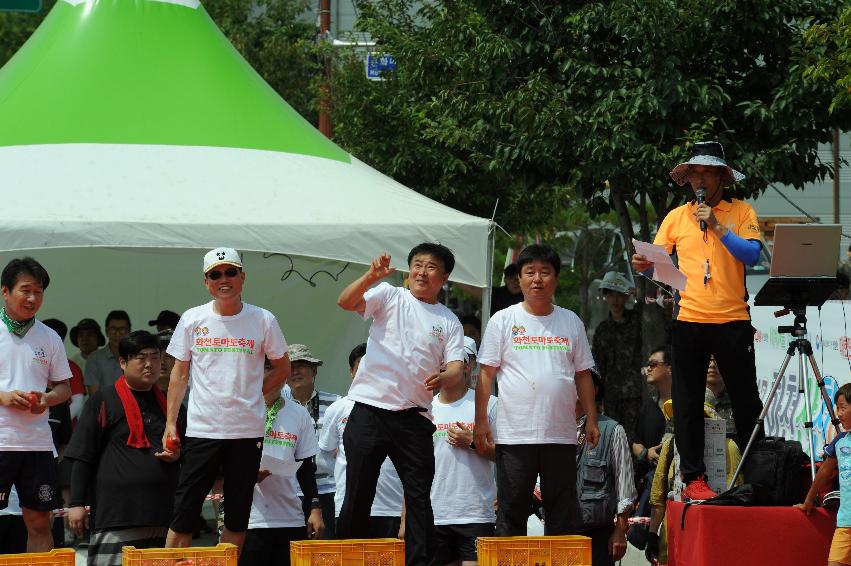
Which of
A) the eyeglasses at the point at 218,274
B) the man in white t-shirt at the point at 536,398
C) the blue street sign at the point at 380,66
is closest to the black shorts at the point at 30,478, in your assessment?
the eyeglasses at the point at 218,274

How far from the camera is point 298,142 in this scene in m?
11.1

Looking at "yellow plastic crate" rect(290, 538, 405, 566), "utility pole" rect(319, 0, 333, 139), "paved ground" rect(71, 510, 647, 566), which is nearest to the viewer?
"yellow plastic crate" rect(290, 538, 405, 566)

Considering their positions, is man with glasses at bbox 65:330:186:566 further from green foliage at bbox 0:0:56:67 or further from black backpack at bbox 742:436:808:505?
green foliage at bbox 0:0:56:67

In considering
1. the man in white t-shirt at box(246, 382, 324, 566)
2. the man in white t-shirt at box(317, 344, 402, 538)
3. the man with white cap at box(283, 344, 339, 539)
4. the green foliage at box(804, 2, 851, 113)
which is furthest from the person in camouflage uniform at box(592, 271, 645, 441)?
the man in white t-shirt at box(246, 382, 324, 566)

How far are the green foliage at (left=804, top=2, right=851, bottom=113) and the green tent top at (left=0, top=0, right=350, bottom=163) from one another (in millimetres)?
3944

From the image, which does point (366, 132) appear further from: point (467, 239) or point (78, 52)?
point (467, 239)

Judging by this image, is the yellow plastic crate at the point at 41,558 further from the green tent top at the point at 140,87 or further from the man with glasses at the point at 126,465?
the green tent top at the point at 140,87

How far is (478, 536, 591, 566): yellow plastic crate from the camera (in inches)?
206

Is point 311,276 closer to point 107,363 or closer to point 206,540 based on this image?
point 107,363

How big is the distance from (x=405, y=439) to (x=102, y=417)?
1633 millimetres

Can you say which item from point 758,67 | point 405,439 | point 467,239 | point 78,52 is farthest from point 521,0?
point 405,439

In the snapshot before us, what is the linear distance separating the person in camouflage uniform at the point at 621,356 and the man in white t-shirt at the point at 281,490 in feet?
14.0

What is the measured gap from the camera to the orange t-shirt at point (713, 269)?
6516 millimetres

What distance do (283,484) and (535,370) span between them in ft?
5.60
